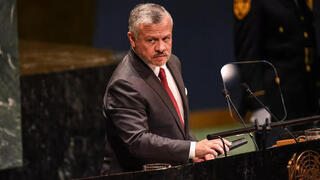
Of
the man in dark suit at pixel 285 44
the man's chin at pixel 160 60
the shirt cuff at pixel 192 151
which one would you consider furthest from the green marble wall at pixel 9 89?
the shirt cuff at pixel 192 151

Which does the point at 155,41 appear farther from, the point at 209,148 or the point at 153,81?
the point at 209,148

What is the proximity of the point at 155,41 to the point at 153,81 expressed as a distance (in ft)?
0.52

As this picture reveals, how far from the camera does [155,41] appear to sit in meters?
2.73

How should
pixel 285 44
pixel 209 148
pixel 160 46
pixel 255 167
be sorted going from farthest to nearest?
pixel 285 44 → pixel 160 46 → pixel 209 148 → pixel 255 167

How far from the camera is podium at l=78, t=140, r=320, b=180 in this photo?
7.47 ft

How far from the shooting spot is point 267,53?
4.09 m

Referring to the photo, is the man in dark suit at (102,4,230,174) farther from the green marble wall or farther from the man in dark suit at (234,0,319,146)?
the green marble wall

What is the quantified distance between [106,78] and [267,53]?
148cm

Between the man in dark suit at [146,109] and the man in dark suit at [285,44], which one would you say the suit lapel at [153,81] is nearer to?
the man in dark suit at [146,109]

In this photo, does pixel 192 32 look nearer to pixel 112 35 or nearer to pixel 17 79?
pixel 112 35

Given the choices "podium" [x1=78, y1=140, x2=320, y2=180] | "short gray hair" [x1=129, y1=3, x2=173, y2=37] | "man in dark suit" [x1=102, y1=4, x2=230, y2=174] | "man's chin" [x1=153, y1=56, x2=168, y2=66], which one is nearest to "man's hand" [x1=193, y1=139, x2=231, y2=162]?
"man in dark suit" [x1=102, y1=4, x2=230, y2=174]

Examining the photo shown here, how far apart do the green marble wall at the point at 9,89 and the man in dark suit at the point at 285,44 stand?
48.5 inches

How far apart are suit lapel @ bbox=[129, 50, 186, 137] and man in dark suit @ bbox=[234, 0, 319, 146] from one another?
3.61ft

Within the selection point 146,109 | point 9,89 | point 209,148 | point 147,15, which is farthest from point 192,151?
point 9,89
